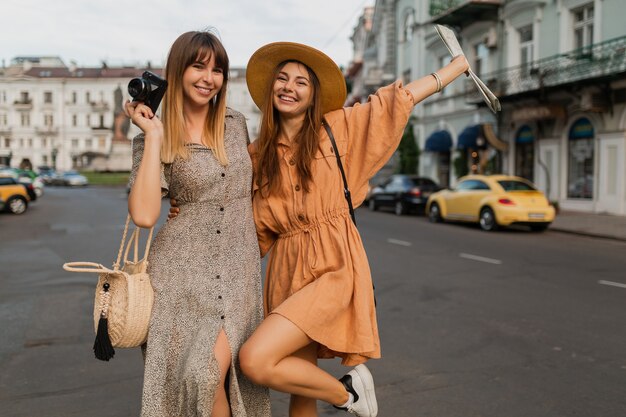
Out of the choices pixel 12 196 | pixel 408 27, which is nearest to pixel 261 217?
pixel 12 196

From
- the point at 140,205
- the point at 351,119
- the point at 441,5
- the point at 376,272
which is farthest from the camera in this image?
the point at 441,5

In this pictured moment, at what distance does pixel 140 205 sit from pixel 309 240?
0.74 meters

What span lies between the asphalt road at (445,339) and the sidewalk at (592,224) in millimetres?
4044

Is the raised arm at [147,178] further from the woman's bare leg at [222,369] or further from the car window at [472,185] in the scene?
the car window at [472,185]

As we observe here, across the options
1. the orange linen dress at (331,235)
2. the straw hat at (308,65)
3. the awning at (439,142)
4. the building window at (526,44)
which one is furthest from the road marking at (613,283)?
the awning at (439,142)

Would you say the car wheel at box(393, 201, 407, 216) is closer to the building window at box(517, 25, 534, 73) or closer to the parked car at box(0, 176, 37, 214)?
the building window at box(517, 25, 534, 73)

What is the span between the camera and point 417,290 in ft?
25.6

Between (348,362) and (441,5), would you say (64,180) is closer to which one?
(441,5)

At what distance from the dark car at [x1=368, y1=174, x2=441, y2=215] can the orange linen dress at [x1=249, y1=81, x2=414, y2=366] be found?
1913cm

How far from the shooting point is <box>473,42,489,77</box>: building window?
2742 cm

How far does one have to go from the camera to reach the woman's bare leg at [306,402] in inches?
109

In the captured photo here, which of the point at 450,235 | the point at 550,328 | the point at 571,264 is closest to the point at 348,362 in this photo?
the point at 550,328

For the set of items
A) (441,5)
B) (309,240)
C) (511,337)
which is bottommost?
(511,337)

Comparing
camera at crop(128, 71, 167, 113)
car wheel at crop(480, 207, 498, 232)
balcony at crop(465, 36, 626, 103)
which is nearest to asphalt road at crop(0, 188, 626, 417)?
camera at crop(128, 71, 167, 113)
